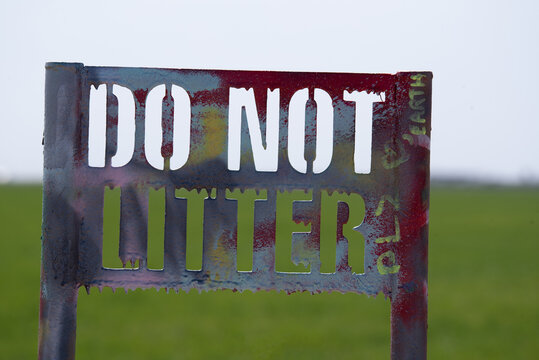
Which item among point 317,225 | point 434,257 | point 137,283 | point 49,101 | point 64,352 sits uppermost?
point 49,101

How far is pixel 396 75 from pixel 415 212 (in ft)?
1.56

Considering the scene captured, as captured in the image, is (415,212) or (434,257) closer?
(415,212)

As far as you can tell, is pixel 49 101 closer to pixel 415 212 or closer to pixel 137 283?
pixel 137 283

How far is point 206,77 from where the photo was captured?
2318 mm

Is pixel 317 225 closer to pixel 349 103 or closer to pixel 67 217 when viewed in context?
pixel 349 103

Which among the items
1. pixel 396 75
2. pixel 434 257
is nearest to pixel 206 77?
pixel 396 75

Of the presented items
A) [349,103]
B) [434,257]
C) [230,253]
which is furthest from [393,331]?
[434,257]

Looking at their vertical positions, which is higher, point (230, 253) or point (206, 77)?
point (206, 77)

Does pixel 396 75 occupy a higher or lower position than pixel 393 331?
higher

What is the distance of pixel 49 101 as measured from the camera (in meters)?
2.33

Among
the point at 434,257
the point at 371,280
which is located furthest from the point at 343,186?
the point at 434,257

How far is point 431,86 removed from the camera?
231cm

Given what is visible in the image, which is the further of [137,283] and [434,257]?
[434,257]

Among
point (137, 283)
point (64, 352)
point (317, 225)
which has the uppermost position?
point (317, 225)
